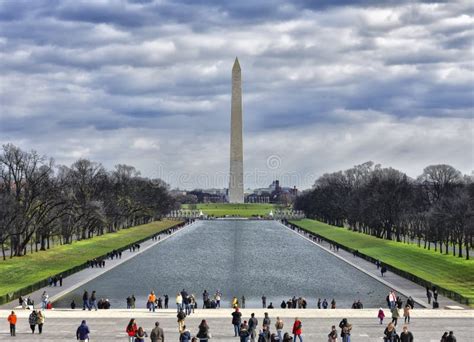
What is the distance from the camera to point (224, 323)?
3441 cm

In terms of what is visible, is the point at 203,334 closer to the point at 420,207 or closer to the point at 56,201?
the point at 56,201

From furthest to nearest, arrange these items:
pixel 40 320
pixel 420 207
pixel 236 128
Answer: pixel 236 128, pixel 420 207, pixel 40 320

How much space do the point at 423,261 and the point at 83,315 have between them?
41.4 metres

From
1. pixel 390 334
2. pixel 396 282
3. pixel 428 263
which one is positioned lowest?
pixel 396 282

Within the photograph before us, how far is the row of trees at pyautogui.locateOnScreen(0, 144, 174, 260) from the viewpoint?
7450 cm

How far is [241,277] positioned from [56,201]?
34.1 m

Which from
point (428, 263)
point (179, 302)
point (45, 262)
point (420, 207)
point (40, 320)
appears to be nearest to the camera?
point (40, 320)

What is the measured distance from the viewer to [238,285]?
5466cm

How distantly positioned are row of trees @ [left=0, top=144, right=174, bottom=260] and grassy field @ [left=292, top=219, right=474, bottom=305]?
34.5m

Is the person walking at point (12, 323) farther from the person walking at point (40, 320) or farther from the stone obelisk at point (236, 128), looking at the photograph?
the stone obelisk at point (236, 128)

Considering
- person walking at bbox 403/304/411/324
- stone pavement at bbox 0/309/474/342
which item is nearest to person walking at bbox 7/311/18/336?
stone pavement at bbox 0/309/474/342

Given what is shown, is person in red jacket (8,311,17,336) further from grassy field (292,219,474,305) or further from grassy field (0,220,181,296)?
grassy field (292,219,474,305)

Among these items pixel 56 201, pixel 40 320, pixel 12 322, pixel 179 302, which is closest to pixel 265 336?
pixel 40 320

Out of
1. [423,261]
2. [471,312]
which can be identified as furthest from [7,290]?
[423,261]
